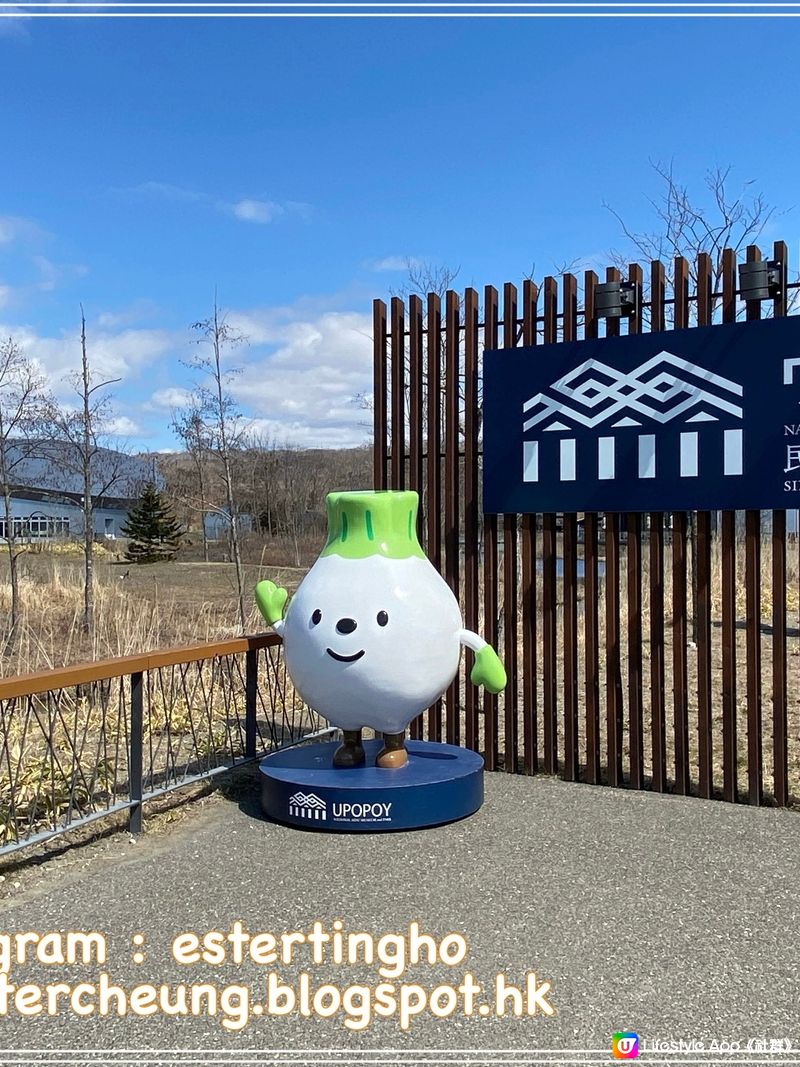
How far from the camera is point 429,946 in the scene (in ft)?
11.6

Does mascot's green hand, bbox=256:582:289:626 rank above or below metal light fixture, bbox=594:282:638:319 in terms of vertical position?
below

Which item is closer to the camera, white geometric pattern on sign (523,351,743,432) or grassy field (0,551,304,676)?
white geometric pattern on sign (523,351,743,432)

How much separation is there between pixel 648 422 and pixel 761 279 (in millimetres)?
1000

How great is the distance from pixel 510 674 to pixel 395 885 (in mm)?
2304

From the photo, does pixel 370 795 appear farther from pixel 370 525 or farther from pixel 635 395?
pixel 635 395

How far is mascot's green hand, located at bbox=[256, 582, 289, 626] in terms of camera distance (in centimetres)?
548

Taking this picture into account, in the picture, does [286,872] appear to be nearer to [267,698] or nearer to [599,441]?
[599,441]

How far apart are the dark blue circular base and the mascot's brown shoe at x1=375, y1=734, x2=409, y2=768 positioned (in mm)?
36

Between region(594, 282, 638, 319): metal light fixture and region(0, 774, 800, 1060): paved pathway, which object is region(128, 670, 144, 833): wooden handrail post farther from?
region(594, 282, 638, 319): metal light fixture

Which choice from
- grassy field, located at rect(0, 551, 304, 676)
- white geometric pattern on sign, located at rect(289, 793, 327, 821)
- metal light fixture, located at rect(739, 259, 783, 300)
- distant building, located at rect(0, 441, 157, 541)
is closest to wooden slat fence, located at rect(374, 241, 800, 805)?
metal light fixture, located at rect(739, 259, 783, 300)

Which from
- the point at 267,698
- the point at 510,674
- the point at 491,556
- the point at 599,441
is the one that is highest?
the point at 599,441

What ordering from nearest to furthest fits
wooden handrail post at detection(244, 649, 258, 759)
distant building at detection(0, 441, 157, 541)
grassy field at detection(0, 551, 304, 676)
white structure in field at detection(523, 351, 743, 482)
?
white structure in field at detection(523, 351, 743, 482) < wooden handrail post at detection(244, 649, 258, 759) < grassy field at detection(0, 551, 304, 676) < distant building at detection(0, 441, 157, 541)

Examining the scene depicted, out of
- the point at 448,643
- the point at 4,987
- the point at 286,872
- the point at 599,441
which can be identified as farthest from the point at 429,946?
the point at 599,441

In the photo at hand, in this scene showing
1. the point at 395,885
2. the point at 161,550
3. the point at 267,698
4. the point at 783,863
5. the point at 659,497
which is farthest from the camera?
the point at 161,550
